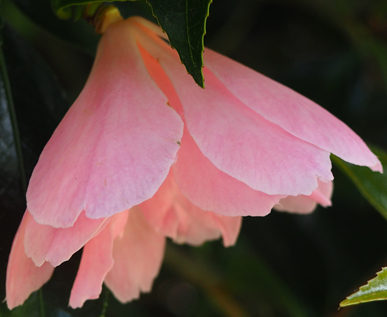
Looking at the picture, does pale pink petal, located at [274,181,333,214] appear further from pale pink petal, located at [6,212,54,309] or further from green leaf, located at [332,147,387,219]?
pale pink petal, located at [6,212,54,309]

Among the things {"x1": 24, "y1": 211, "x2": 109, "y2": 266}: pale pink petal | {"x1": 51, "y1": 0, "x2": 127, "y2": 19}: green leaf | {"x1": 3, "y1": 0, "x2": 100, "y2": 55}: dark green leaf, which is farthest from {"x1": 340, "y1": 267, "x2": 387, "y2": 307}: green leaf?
{"x1": 3, "y1": 0, "x2": 100, "y2": 55}: dark green leaf

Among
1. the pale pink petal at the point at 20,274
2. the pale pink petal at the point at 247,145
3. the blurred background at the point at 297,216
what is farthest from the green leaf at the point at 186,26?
the blurred background at the point at 297,216

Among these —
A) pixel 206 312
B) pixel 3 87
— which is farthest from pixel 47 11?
pixel 206 312

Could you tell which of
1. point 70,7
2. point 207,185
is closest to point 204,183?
point 207,185

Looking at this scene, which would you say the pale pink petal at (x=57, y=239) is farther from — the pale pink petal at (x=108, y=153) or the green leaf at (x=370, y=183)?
the green leaf at (x=370, y=183)

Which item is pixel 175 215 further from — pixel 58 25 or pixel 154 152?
pixel 58 25

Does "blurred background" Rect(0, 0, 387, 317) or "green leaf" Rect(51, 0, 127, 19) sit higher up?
"green leaf" Rect(51, 0, 127, 19)

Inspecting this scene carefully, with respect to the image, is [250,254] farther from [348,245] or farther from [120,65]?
[120,65]
